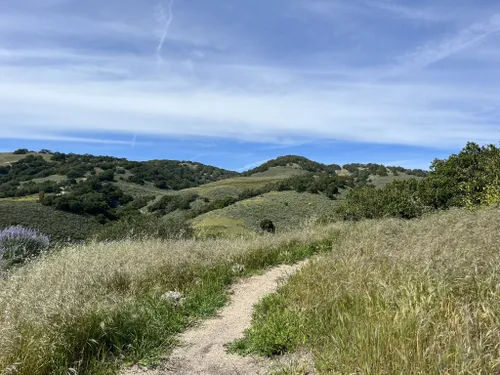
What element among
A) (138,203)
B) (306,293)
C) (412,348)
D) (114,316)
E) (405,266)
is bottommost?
(138,203)

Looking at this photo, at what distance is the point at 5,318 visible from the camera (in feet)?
13.9

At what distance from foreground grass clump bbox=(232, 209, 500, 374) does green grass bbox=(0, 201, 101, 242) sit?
23.4m

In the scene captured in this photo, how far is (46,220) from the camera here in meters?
29.6

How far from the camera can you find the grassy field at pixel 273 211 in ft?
123

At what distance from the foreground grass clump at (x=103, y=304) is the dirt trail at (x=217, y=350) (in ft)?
0.80

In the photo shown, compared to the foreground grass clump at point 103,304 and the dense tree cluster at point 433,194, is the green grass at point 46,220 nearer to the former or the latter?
the dense tree cluster at point 433,194

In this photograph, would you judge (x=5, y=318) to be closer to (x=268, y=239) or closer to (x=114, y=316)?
(x=114, y=316)

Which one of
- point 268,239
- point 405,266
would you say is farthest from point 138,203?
point 405,266

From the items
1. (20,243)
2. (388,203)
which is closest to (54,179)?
(388,203)

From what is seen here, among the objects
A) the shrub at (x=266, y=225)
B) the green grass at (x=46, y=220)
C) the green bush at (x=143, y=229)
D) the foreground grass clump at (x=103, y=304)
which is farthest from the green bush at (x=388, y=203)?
the green grass at (x=46, y=220)

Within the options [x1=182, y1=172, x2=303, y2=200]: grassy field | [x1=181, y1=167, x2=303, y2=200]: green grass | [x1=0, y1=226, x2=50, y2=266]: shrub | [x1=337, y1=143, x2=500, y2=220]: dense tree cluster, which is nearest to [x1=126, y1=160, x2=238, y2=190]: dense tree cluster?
[x1=181, y1=167, x2=303, y2=200]: green grass

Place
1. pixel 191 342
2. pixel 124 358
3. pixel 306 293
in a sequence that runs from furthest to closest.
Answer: pixel 306 293 < pixel 191 342 < pixel 124 358

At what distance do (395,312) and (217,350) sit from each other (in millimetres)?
2368

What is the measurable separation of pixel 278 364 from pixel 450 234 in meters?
4.25
